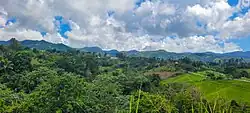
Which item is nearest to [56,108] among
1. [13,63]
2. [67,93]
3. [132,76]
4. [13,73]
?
[67,93]

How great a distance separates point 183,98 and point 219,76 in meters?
46.8

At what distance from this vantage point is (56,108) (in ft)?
141

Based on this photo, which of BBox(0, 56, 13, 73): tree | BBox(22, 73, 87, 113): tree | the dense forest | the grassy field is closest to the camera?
the dense forest

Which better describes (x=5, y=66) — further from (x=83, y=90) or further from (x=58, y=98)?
(x=58, y=98)

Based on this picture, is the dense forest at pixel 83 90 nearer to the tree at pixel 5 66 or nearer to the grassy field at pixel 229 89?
the tree at pixel 5 66

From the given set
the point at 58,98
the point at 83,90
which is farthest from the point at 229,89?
the point at 58,98

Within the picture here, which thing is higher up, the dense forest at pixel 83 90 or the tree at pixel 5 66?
the tree at pixel 5 66

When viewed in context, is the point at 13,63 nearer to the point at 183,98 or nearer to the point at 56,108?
the point at 56,108

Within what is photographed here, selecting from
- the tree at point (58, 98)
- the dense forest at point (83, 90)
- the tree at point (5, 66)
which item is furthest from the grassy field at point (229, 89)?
the tree at point (5, 66)

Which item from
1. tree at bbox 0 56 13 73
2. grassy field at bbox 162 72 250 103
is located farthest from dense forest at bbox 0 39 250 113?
grassy field at bbox 162 72 250 103

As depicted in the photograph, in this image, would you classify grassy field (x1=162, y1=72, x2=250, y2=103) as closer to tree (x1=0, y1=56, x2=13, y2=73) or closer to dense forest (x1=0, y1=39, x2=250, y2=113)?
dense forest (x1=0, y1=39, x2=250, y2=113)

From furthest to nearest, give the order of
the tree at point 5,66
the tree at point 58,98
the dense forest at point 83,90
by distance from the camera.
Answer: the tree at point 5,66, the tree at point 58,98, the dense forest at point 83,90

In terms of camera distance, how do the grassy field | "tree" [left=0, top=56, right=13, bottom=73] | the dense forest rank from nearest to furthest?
the dense forest → the grassy field → "tree" [left=0, top=56, right=13, bottom=73]

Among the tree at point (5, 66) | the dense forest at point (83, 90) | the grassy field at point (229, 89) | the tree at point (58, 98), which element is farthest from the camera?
the tree at point (5, 66)
